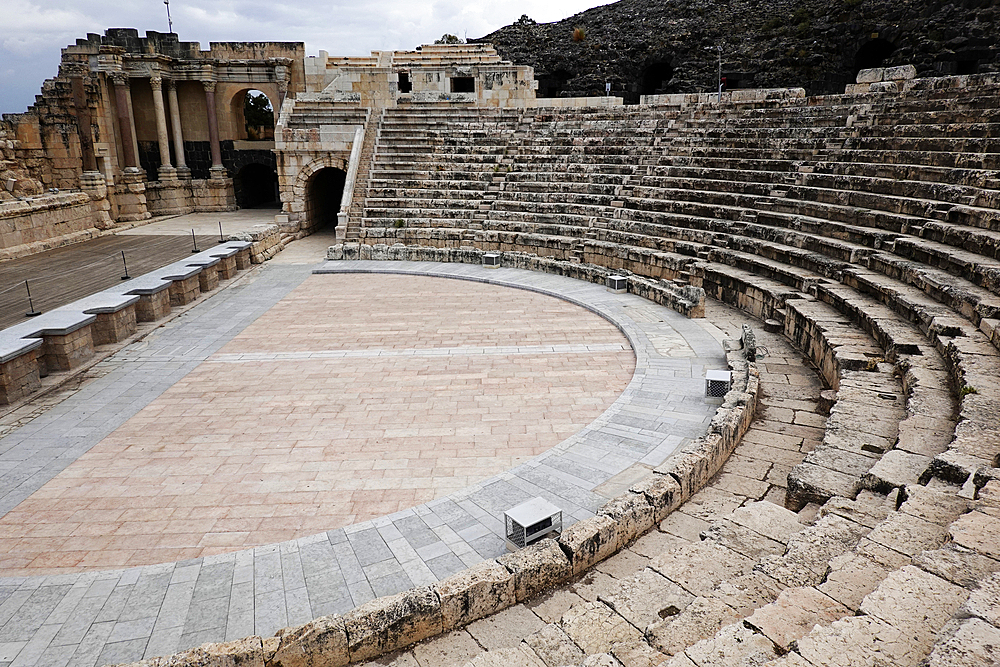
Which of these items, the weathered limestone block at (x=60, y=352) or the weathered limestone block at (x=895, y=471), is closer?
the weathered limestone block at (x=895, y=471)

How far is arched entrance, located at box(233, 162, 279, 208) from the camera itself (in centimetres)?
2927

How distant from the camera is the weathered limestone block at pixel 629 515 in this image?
4.98 meters

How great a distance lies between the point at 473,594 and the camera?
166 inches

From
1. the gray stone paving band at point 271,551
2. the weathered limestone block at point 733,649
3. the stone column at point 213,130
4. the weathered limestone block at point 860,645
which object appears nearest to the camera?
the weathered limestone block at point 860,645

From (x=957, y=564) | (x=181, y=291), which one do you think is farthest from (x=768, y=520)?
(x=181, y=291)

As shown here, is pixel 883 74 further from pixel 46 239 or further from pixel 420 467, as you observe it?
pixel 46 239

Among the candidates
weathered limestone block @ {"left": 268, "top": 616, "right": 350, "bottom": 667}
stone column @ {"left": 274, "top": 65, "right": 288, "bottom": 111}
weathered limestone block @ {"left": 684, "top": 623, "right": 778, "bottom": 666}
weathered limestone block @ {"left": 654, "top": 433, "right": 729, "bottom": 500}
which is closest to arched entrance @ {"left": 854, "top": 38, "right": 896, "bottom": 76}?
stone column @ {"left": 274, "top": 65, "right": 288, "bottom": 111}

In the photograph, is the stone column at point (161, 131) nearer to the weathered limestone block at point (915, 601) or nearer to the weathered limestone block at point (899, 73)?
the weathered limestone block at point (899, 73)

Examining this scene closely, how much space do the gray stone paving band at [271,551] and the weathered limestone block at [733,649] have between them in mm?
2105

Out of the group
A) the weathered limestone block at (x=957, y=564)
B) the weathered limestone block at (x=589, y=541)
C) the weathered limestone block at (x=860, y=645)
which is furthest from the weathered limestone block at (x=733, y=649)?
the weathered limestone block at (x=589, y=541)

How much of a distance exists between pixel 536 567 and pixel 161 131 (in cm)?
2805

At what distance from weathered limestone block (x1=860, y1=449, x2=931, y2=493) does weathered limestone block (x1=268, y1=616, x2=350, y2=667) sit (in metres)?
3.95

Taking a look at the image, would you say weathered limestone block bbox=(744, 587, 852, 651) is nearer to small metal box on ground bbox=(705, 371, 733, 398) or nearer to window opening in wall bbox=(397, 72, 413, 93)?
small metal box on ground bbox=(705, 371, 733, 398)

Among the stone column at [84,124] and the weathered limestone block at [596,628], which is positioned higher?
the stone column at [84,124]
